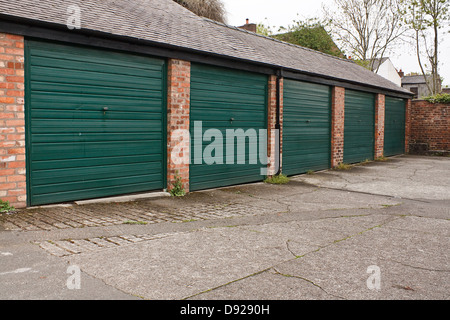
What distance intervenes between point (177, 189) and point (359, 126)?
9.83m

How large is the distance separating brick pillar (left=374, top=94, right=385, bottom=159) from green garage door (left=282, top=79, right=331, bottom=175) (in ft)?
13.5

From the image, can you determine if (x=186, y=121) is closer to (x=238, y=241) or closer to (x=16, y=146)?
(x=16, y=146)

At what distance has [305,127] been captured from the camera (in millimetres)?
12391

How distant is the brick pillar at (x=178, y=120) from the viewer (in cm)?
813

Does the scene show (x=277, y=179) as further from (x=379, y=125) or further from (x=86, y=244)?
(x=379, y=125)

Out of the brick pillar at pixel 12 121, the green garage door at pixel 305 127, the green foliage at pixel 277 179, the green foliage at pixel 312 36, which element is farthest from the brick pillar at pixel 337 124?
the green foliage at pixel 312 36

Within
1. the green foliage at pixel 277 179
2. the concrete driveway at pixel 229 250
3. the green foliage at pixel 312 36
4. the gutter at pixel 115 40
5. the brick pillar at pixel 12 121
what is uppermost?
the green foliage at pixel 312 36

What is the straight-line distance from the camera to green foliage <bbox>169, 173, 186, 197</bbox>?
817 cm

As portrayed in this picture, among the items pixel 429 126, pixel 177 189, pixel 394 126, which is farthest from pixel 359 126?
pixel 177 189

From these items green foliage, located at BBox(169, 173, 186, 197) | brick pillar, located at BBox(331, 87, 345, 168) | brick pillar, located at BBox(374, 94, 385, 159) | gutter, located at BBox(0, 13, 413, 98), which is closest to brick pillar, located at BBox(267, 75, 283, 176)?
gutter, located at BBox(0, 13, 413, 98)

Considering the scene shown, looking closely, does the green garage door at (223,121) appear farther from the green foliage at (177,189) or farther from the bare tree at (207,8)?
the bare tree at (207,8)

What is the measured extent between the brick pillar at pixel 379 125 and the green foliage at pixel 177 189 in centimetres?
1128

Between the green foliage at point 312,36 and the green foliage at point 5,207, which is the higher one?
the green foliage at point 312,36

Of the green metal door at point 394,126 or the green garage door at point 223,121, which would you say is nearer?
the green garage door at point 223,121
